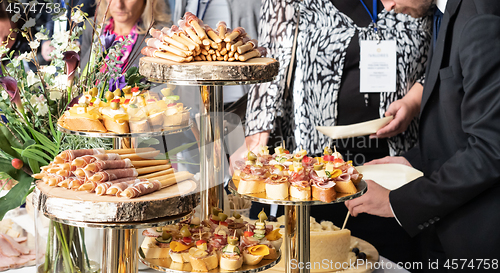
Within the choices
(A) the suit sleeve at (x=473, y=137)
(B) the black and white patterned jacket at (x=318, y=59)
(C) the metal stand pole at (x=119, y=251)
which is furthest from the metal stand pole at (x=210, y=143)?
(B) the black and white patterned jacket at (x=318, y=59)

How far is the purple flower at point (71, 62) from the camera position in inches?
36.8

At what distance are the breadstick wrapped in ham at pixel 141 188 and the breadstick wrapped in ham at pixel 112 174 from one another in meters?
0.06

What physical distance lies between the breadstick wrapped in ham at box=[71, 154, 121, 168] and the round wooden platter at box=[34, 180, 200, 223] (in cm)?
5

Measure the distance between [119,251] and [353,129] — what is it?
1.09 metres

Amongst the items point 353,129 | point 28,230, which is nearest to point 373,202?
point 353,129

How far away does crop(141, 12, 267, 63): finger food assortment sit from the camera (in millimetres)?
963

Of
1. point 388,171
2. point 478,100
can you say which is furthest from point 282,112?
point 478,100

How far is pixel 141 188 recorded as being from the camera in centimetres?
77

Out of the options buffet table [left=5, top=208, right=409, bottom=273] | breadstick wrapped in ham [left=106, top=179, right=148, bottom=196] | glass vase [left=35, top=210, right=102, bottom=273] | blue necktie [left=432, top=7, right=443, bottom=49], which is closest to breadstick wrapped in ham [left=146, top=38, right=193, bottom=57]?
breadstick wrapped in ham [left=106, top=179, right=148, bottom=196]

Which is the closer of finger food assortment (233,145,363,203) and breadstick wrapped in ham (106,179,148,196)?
breadstick wrapped in ham (106,179,148,196)

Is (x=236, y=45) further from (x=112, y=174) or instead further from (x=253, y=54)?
(x=112, y=174)

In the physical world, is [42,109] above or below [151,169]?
above

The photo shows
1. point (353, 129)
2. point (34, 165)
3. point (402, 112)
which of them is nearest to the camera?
point (34, 165)

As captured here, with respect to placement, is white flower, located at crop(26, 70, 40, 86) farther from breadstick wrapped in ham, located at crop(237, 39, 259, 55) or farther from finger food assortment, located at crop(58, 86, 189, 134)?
breadstick wrapped in ham, located at crop(237, 39, 259, 55)
